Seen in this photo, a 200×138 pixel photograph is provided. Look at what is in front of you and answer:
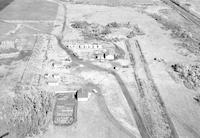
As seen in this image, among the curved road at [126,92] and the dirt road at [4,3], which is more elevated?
the dirt road at [4,3]

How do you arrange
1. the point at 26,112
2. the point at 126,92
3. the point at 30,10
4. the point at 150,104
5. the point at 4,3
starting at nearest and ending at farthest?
1. the point at 26,112
2. the point at 150,104
3. the point at 126,92
4. the point at 30,10
5. the point at 4,3

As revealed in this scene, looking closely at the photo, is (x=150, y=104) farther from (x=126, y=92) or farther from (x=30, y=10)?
(x=30, y=10)

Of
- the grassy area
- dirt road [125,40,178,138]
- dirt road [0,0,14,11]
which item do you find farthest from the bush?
dirt road [0,0,14,11]

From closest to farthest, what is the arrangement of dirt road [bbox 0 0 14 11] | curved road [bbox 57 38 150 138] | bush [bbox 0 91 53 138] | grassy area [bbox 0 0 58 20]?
bush [bbox 0 91 53 138]
curved road [bbox 57 38 150 138]
grassy area [bbox 0 0 58 20]
dirt road [bbox 0 0 14 11]

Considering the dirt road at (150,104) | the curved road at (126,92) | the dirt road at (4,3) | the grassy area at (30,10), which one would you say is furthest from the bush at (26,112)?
the dirt road at (4,3)

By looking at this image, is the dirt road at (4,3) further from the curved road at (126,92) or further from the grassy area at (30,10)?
the curved road at (126,92)

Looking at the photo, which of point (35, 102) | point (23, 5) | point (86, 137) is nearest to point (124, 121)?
point (86, 137)

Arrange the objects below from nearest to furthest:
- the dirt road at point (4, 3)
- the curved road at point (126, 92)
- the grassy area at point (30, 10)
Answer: the curved road at point (126, 92)
the grassy area at point (30, 10)
the dirt road at point (4, 3)

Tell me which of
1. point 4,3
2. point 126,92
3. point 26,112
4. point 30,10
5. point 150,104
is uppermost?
point 4,3

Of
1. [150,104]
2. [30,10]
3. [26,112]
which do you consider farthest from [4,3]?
[150,104]

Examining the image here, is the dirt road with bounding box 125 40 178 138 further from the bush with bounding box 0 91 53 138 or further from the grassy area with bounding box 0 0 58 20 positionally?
the grassy area with bounding box 0 0 58 20

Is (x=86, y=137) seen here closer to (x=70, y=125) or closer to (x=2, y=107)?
(x=70, y=125)
